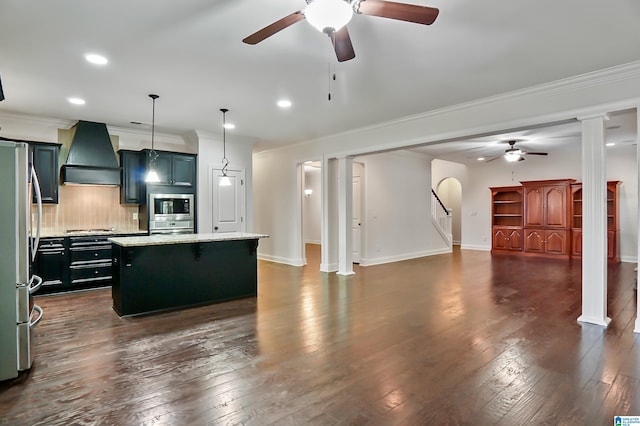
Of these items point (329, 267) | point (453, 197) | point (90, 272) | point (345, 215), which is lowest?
point (329, 267)

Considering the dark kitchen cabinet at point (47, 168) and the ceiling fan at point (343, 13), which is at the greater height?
the ceiling fan at point (343, 13)

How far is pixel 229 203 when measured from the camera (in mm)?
7070

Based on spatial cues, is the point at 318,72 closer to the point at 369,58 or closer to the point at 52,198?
the point at 369,58

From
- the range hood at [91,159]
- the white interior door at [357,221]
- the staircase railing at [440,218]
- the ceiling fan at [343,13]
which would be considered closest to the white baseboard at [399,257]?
the white interior door at [357,221]

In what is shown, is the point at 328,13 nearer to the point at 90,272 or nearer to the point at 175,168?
the point at 175,168

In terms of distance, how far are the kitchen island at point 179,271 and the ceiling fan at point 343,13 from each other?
2.91 meters

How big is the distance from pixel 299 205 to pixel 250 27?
5291 millimetres

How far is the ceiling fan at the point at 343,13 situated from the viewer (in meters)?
1.84

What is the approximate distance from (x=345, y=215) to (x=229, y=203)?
7.68ft

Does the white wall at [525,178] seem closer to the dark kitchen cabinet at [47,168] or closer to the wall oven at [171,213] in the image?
the wall oven at [171,213]

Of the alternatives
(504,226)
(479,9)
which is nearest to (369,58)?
(479,9)

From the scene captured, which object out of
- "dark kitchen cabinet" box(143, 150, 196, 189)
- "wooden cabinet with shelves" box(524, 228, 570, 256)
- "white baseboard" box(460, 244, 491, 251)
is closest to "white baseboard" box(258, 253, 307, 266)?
"dark kitchen cabinet" box(143, 150, 196, 189)

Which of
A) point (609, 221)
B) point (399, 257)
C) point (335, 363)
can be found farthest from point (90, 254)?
point (609, 221)

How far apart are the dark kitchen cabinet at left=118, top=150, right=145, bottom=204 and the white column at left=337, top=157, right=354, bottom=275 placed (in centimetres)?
358
